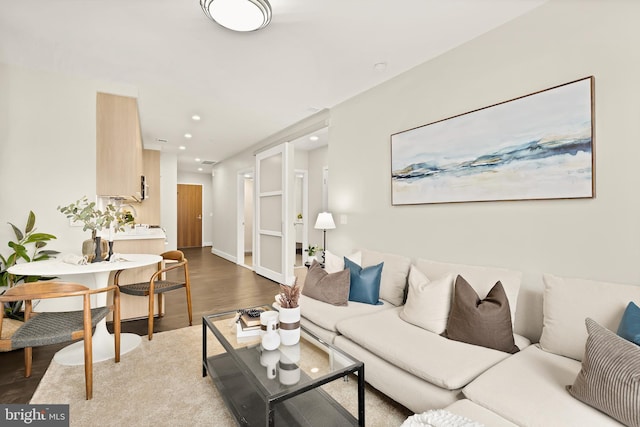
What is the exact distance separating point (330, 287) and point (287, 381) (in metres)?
1.19

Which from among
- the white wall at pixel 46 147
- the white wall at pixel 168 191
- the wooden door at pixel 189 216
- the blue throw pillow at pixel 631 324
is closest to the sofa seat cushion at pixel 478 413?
the blue throw pillow at pixel 631 324

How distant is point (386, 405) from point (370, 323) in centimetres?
49

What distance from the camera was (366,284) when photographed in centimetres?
264

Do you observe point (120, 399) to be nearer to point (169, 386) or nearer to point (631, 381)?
point (169, 386)

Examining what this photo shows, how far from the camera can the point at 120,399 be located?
194 cm

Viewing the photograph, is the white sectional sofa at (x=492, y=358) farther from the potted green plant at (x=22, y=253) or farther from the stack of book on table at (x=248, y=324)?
the potted green plant at (x=22, y=253)

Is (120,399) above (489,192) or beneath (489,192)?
beneath

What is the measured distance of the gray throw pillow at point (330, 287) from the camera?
260 centimetres

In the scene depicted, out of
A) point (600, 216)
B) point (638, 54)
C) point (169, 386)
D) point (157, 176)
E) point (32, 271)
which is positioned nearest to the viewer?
point (638, 54)

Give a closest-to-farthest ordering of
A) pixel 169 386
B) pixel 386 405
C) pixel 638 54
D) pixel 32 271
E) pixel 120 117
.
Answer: pixel 638 54
pixel 386 405
pixel 169 386
pixel 32 271
pixel 120 117

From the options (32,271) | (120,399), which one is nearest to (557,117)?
(120,399)

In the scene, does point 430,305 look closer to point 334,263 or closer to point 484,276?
point 484,276

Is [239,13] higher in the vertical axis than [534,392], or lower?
higher

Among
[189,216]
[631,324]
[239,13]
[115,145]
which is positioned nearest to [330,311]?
[631,324]
